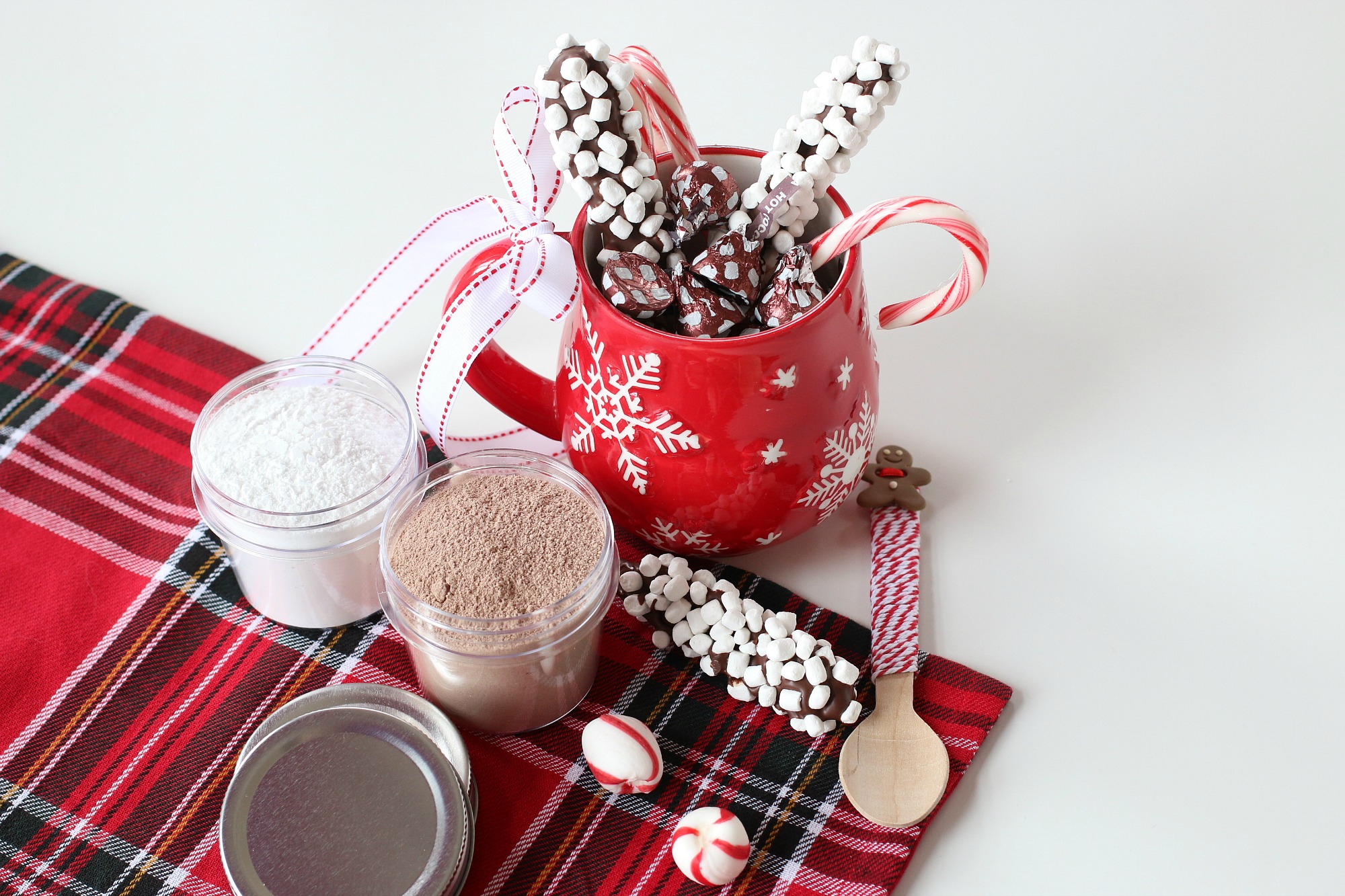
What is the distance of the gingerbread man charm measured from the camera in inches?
36.2

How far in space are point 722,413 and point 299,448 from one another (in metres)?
0.31

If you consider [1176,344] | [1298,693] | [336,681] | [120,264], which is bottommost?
[336,681]

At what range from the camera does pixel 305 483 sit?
2.64 feet

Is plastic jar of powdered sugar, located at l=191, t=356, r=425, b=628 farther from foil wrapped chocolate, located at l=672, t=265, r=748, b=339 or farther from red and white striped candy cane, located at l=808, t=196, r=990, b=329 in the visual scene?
red and white striped candy cane, located at l=808, t=196, r=990, b=329

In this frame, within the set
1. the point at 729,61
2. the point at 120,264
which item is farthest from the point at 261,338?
the point at 729,61

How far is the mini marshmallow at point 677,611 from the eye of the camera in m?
0.84

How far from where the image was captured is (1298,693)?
84cm

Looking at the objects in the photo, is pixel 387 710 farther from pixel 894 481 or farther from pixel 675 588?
pixel 894 481

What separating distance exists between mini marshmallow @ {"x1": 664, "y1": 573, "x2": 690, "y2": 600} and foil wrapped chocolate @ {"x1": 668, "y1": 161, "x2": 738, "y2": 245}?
249mm

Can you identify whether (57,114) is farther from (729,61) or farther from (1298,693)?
(1298,693)

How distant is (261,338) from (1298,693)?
0.92 m

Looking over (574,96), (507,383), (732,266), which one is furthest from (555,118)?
(507,383)

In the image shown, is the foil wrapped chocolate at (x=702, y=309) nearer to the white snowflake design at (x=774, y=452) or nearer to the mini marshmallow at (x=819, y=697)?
the white snowflake design at (x=774, y=452)

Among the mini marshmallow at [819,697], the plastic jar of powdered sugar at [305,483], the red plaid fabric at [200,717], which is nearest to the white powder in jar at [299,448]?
the plastic jar of powdered sugar at [305,483]
